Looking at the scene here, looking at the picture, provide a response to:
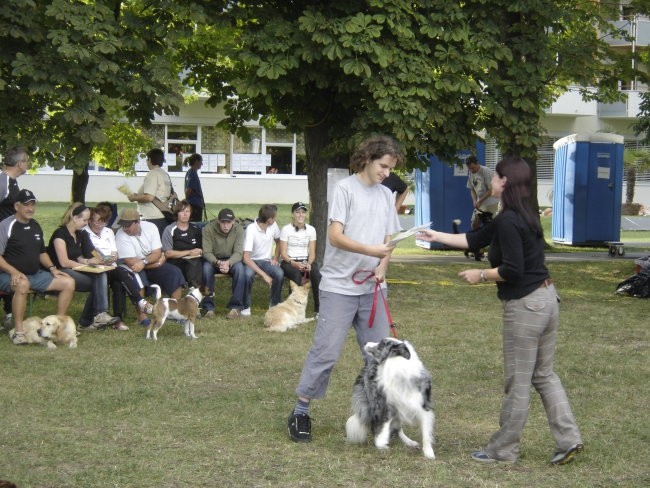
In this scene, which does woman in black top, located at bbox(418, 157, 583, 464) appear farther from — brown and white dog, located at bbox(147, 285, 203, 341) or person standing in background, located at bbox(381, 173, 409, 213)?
person standing in background, located at bbox(381, 173, 409, 213)

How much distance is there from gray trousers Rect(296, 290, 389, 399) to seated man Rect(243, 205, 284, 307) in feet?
19.6

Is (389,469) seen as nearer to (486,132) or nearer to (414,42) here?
(414,42)

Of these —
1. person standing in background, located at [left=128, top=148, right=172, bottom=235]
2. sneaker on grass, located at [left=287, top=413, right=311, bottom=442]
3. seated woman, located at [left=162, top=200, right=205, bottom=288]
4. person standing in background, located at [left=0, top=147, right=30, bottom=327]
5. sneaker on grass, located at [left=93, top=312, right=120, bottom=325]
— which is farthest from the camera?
person standing in background, located at [left=128, top=148, right=172, bottom=235]

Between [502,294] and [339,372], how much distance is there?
320 cm

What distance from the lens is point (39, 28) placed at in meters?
11.5

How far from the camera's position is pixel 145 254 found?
39.2 feet

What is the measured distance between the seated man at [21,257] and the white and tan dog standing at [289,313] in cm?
245

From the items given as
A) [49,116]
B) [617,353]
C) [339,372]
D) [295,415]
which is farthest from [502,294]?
[49,116]

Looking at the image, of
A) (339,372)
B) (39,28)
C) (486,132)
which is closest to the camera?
(339,372)

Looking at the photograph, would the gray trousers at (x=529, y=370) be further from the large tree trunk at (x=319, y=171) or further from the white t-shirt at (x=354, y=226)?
the large tree trunk at (x=319, y=171)

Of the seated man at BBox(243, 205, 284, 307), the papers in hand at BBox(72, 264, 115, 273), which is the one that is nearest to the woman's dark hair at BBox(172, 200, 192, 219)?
the seated man at BBox(243, 205, 284, 307)

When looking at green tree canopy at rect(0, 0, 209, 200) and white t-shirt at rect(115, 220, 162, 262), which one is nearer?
green tree canopy at rect(0, 0, 209, 200)

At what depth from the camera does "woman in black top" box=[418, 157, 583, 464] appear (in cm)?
566

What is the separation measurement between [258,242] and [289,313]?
1809 mm
